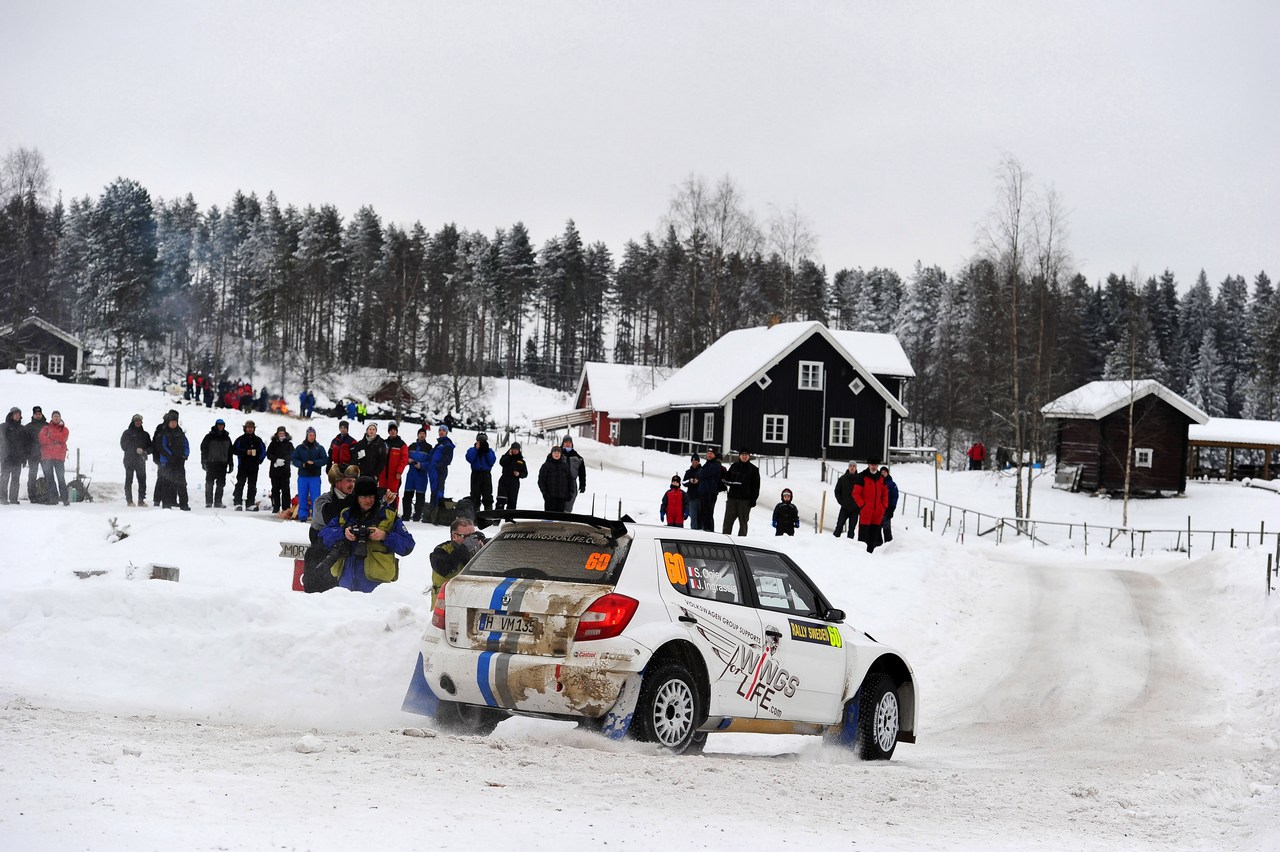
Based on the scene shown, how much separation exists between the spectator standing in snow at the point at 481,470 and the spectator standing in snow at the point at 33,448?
304 inches

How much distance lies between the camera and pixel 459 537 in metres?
10.9

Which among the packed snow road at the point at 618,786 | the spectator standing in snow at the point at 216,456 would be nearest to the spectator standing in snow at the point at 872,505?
the packed snow road at the point at 618,786

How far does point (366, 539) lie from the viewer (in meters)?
10.8

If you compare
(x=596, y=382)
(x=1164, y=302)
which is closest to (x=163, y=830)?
(x=596, y=382)

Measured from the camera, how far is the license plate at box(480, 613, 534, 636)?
7715 mm

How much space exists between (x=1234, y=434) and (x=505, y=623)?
218 ft

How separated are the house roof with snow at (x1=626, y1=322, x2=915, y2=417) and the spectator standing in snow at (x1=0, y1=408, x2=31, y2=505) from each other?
33248 mm

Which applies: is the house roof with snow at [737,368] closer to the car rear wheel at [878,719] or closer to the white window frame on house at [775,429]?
the white window frame on house at [775,429]

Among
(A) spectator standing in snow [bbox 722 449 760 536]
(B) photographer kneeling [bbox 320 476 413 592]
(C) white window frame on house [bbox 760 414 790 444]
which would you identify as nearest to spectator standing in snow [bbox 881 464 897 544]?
(A) spectator standing in snow [bbox 722 449 760 536]

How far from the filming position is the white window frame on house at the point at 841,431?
5544 centimetres

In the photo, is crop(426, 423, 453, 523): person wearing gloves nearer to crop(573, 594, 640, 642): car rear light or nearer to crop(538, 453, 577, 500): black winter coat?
crop(538, 453, 577, 500): black winter coat

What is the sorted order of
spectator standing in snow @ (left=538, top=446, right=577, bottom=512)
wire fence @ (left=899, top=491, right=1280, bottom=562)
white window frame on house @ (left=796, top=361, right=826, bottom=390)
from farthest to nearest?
white window frame on house @ (left=796, top=361, right=826, bottom=390) < wire fence @ (left=899, top=491, right=1280, bottom=562) < spectator standing in snow @ (left=538, top=446, right=577, bottom=512)

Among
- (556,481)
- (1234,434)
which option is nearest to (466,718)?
(556,481)

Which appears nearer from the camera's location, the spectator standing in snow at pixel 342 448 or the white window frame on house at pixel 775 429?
the spectator standing in snow at pixel 342 448
